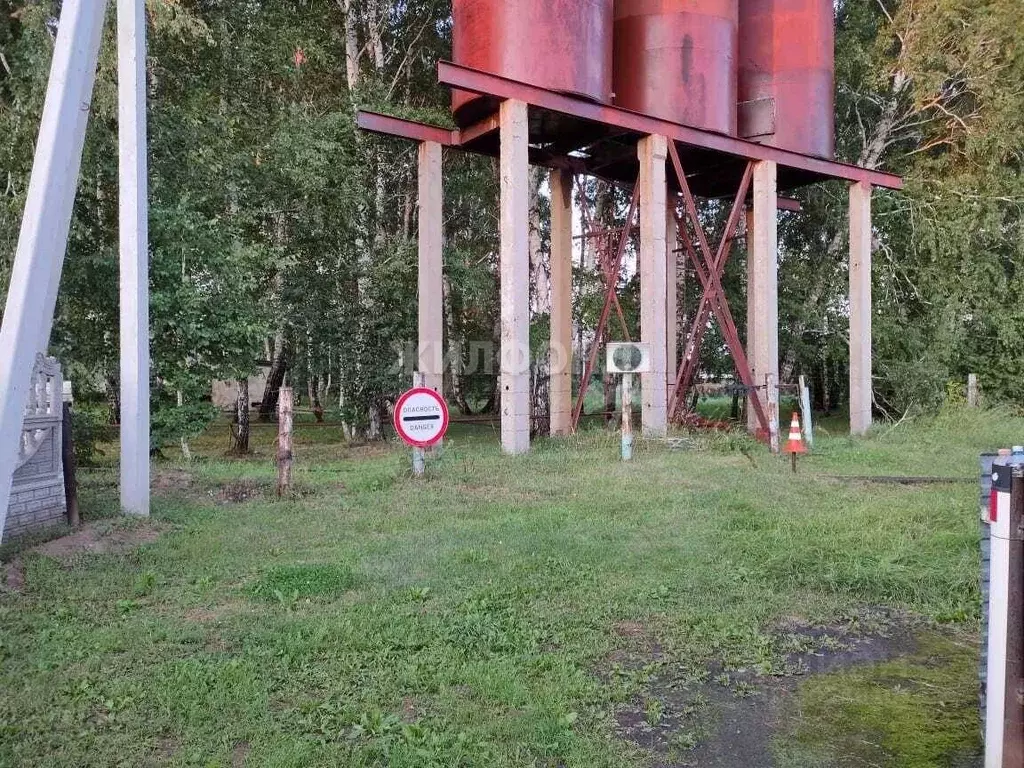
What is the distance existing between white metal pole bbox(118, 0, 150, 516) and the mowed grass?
1.93 feet

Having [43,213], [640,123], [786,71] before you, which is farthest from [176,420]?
[786,71]

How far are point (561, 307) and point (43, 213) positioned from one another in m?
11.3

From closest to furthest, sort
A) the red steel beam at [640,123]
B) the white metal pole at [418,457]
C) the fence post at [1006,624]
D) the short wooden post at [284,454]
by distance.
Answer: the fence post at [1006,624]
the short wooden post at [284,454]
the white metal pole at [418,457]
the red steel beam at [640,123]

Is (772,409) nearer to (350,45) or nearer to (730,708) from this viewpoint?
(730,708)

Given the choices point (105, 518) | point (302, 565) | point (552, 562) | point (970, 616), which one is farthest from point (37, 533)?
point (970, 616)

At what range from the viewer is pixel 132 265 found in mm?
7574

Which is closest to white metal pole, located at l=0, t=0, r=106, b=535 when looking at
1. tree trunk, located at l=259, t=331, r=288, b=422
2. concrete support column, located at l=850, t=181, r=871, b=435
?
tree trunk, located at l=259, t=331, r=288, b=422

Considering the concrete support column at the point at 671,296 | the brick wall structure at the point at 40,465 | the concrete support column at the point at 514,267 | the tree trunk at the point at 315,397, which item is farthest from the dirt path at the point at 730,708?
the tree trunk at the point at 315,397

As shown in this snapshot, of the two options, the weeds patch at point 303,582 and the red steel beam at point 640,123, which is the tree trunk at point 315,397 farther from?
the weeds patch at point 303,582

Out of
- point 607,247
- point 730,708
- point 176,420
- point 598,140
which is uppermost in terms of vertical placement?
point 598,140

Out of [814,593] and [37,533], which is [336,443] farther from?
[814,593]

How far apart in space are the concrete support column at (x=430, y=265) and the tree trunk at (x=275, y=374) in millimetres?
3427

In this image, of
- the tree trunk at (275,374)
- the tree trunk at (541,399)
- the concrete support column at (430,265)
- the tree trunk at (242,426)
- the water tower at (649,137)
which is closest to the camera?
the water tower at (649,137)

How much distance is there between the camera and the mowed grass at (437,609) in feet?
10.9
